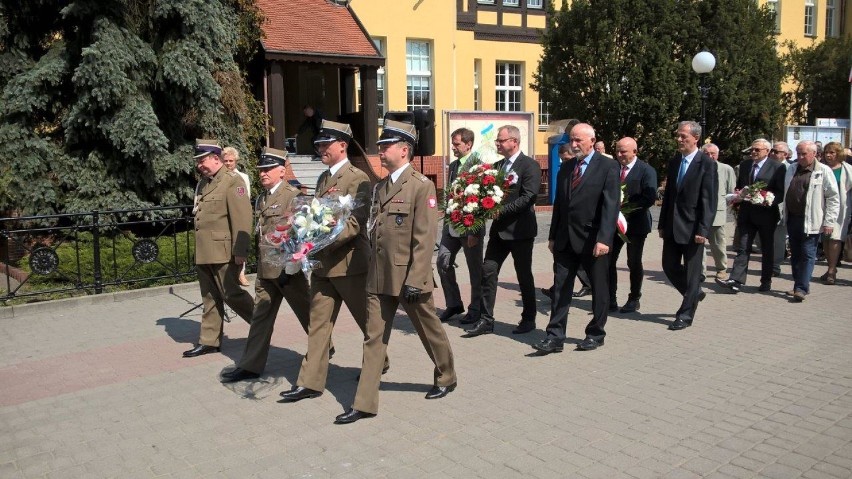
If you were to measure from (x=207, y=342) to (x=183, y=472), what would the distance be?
2.72 meters

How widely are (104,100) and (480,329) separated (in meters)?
8.50

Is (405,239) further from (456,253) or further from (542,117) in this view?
(542,117)

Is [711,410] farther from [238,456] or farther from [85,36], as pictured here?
[85,36]

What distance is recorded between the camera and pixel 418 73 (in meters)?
26.8

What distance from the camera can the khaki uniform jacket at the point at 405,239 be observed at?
5336mm

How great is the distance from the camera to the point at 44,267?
33.3 ft

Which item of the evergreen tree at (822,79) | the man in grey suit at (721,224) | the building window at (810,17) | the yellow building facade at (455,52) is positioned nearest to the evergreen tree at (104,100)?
the man in grey suit at (721,224)

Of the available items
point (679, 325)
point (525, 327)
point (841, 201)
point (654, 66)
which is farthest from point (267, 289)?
point (654, 66)

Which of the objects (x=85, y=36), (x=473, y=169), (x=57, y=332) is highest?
(x=85, y=36)

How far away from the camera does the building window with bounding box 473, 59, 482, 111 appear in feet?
92.4

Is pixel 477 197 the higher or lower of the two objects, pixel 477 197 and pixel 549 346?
the higher

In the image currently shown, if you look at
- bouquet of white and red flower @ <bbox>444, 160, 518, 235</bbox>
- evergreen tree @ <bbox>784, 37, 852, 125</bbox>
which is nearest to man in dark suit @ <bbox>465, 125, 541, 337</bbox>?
bouquet of white and red flower @ <bbox>444, 160, 518, 235</bbox>

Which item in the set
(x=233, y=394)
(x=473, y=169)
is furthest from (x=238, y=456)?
(x=473, y=169)

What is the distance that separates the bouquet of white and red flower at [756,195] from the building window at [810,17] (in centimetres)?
3103
